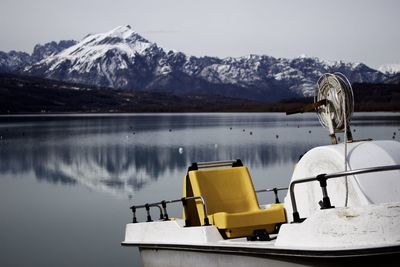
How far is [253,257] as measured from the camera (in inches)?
370

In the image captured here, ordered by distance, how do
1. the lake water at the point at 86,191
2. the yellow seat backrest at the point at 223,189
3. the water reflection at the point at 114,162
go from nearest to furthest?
the yellow seat backrest at the point at 223,189 < the lake water at the point at 86,191 < the water reflection at the point at 114,162

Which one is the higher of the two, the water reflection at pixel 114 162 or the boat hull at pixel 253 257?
the boat hull at pixel 253 257

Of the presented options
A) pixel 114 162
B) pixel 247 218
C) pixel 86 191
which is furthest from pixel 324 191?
pixel 114 162

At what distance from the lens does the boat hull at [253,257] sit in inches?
318

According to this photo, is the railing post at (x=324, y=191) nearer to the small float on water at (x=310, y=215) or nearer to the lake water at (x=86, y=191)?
the small float on water at (x=310, y=215)

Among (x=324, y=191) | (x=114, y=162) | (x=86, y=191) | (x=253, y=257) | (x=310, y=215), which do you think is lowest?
(x=114, y=162)

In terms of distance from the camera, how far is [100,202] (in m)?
26.3

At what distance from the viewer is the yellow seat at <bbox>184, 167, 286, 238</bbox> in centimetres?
1059

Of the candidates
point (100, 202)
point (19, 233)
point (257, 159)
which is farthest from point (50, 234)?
point (257, 159)

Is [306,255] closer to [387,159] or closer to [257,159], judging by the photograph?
[387,159]

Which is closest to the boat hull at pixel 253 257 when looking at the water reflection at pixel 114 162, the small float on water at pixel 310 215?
the small float on water at pixel 310 215

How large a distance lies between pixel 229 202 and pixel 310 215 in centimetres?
292

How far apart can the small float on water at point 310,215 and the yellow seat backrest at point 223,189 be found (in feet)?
0.05

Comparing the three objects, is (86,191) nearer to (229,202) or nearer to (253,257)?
(229,202)
